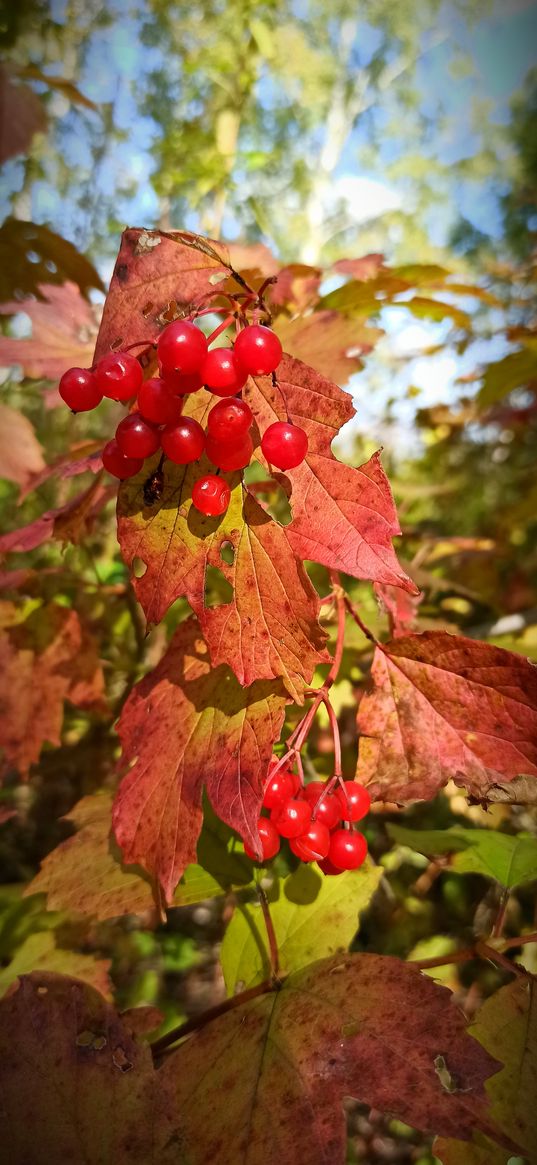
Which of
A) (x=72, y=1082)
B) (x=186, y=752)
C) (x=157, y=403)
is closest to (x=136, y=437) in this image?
(x=157, y=403)

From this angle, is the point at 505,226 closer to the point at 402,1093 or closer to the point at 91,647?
the point at 91,647

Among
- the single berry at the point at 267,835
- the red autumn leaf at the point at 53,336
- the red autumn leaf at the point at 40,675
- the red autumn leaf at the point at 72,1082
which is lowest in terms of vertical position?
the red autumn leaf at the point at 72,1082

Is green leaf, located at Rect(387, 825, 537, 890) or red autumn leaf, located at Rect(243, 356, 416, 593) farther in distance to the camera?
green leaf, located at Rect(387, 825, 537, 890)

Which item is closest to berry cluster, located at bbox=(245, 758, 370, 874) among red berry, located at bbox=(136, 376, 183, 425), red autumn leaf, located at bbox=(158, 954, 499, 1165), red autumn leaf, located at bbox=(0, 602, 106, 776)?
red autumn leaf, located at bbox=(158, 954, 499, 1165)

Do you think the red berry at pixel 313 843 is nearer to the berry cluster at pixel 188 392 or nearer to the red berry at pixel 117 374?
the berry cluster at pixel 188 392

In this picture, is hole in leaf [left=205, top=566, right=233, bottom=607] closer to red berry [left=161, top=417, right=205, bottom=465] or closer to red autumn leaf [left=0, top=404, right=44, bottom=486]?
red autumn leaf [left=0, top=404, right=44, bottom=486]

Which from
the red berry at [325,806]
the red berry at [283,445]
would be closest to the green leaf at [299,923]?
the red berry at [325,806]

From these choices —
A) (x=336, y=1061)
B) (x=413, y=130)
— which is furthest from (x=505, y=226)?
(x=336, y=1061)

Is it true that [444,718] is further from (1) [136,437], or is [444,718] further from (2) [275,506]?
(2) [275,506]
